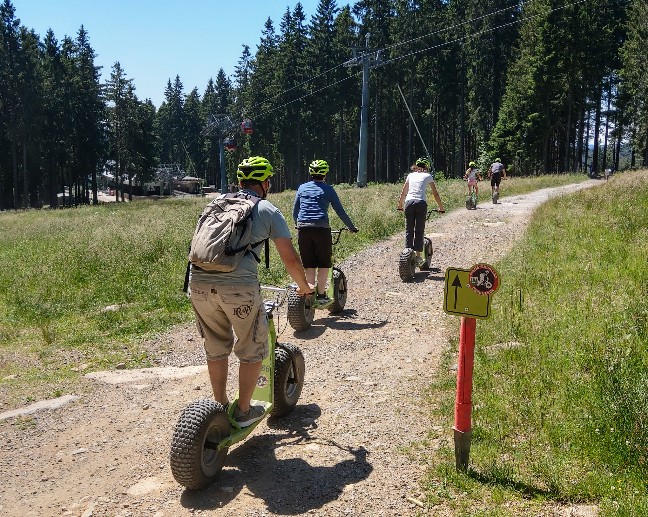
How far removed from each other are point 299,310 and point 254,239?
13.5ft

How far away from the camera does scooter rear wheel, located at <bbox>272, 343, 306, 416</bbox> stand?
5.49m

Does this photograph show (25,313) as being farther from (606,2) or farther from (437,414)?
(606,2)

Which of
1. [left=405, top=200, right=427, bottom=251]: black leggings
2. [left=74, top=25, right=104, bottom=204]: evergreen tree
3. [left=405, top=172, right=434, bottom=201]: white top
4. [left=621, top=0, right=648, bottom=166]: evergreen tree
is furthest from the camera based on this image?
[left=74, top=25, right=104, bottom=204]: evergreen tree

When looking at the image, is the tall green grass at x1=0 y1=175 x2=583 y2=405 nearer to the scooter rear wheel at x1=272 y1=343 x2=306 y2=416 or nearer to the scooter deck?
the scooter rear wheel at x1=272 y1=343 x2=306 y2=416

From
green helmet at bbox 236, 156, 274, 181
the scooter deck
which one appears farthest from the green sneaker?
green helmet at bbox 236, 156, 274, 181

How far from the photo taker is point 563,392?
5414 mm

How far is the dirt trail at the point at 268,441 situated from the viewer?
14.4ft

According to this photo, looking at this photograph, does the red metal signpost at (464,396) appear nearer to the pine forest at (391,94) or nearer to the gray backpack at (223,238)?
the gray backpack at (223,238)

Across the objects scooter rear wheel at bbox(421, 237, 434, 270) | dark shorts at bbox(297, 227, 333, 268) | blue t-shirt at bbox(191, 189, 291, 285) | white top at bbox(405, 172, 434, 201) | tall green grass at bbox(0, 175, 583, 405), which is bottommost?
tall green grass at bbox(0, 175, 583, 405)

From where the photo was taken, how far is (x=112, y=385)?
730 centimetres

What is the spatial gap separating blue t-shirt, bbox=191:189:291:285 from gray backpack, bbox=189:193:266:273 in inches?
2.8

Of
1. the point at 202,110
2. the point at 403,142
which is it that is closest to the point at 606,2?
the point at 403,142

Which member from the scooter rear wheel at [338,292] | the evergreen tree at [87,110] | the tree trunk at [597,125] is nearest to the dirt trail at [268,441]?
the scooter rear wheel at [338,292]

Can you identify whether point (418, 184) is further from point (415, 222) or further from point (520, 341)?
point (520, 341)
